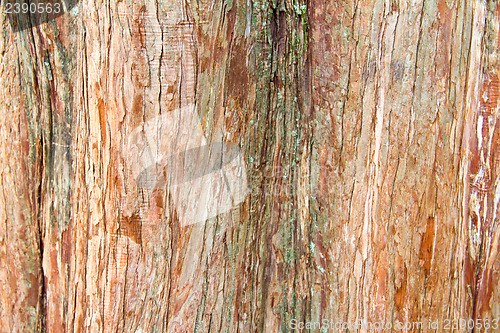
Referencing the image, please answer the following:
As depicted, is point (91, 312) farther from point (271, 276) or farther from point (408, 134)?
point (408, 134)

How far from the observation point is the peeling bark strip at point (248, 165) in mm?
1122

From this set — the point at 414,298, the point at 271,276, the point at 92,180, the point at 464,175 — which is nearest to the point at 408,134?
the point at 464,175

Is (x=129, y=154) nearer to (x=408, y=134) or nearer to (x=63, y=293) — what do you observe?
(x=63, y=293)

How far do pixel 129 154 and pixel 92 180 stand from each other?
0.16 m

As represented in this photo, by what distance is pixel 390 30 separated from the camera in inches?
48.9

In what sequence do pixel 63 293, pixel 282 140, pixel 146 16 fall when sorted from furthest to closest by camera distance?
pixel 282 140 → pixel 63 293 → pixel 146 16

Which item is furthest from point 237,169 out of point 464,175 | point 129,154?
point 464,175

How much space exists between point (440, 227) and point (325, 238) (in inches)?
16.7

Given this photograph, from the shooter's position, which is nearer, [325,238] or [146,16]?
[146,16]

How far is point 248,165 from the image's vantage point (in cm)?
128

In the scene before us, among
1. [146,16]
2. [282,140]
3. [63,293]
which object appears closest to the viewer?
[146,16]

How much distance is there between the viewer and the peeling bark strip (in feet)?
3.68

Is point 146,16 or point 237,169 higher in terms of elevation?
point 146,16

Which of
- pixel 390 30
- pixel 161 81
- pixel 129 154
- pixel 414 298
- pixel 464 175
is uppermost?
pixel 390 30
